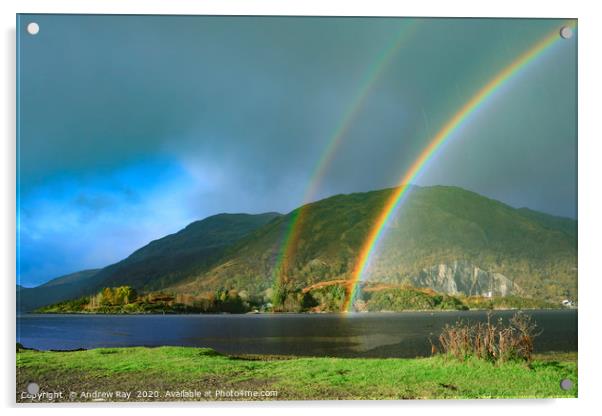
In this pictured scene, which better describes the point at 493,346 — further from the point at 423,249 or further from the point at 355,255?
the point at 423,249

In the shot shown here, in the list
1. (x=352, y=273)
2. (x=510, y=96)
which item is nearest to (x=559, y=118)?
(x=510, y=96)

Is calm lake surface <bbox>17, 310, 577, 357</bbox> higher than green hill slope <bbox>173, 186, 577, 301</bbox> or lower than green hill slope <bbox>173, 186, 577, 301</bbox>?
lower

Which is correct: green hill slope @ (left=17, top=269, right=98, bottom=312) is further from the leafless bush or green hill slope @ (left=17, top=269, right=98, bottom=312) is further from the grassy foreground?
the leafless bush

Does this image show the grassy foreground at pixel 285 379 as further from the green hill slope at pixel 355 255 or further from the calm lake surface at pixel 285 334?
the green hill slope at pixel 355 255

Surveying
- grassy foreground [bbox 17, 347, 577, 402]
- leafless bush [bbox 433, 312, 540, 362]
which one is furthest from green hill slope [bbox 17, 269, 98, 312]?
leafless bush [bbox 433, 312, 540, 362]
